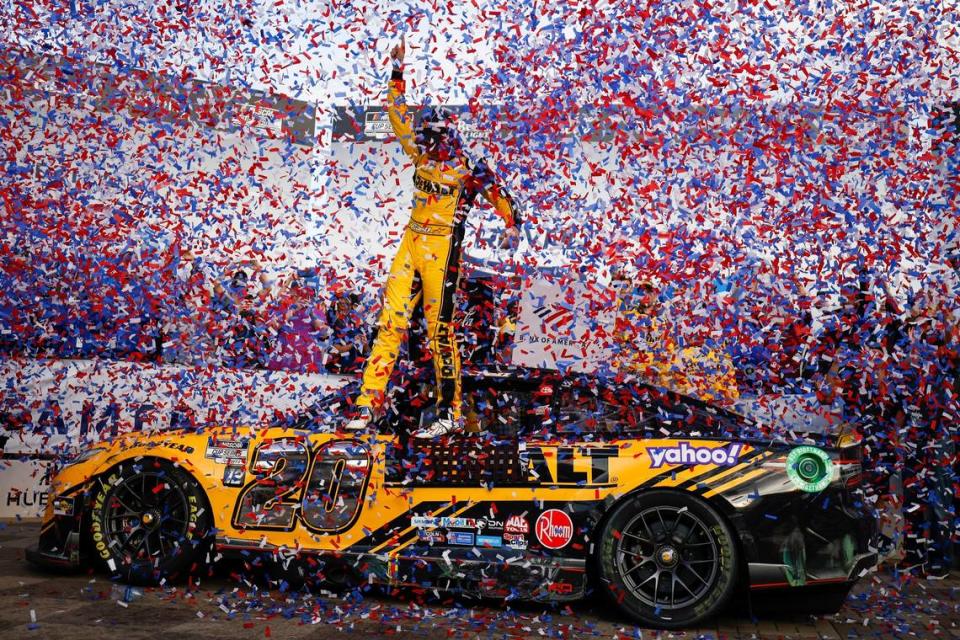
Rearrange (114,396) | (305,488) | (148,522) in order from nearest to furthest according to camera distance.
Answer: (305,488), (148,522), (114,396)

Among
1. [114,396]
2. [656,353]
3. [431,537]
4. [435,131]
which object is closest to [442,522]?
[431,537]

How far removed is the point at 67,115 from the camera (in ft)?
23.1

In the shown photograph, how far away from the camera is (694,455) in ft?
14.3

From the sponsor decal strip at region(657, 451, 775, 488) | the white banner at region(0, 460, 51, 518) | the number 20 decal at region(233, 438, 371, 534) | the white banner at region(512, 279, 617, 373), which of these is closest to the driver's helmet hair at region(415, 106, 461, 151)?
the white banner at region(512, 279, 617, 373)

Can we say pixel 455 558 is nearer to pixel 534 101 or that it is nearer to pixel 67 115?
pixel 534 101

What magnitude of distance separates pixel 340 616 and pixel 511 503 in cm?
105

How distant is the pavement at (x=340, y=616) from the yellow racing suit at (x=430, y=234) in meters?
→ 1.68

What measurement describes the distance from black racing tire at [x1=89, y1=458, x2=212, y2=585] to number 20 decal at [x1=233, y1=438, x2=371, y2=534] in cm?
29

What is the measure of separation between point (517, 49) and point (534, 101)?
0.42 meters

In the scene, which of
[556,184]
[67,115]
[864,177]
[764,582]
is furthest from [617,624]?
[67,115]

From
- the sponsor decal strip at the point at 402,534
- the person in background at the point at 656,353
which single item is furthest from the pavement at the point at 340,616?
the person in background at the point at 656,353

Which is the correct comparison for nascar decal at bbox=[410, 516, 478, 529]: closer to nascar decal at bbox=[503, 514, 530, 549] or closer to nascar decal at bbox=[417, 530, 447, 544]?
nascar decal at bbox=[417, 530, 447, 544]

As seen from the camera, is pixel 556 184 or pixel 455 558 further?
pixel 556 184

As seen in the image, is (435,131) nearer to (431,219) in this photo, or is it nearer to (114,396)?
(431,219)
